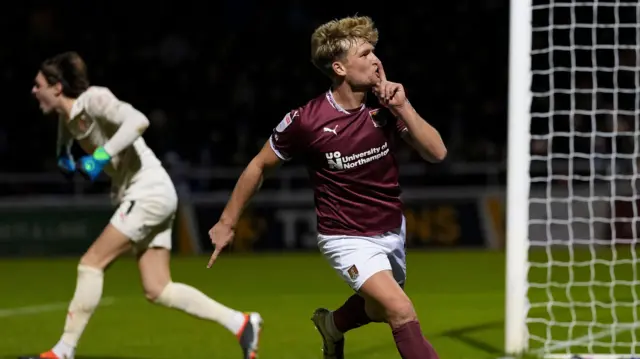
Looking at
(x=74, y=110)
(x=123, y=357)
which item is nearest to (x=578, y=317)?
(x=123, y=357)

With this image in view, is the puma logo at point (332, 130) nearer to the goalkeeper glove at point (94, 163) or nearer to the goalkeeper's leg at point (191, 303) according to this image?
the goalkeeper glove at point (94, 163)

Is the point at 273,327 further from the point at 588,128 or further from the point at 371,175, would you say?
the point at 588,128

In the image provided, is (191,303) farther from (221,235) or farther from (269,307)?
(269,307)

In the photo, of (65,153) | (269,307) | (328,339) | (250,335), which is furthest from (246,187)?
(269,307)

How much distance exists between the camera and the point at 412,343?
17.4 ft

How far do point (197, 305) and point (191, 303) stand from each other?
37 millimetres

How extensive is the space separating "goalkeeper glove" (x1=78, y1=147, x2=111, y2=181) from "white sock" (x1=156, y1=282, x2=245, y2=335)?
832 mm

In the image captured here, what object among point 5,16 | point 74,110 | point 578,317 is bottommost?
point 578,317

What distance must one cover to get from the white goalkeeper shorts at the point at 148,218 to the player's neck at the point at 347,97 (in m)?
1.67

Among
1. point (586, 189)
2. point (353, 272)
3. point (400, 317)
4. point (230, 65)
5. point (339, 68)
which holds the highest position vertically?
point (230, 65)

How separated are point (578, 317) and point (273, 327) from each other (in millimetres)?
2421

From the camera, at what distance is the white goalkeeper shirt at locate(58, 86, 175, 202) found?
686 cm

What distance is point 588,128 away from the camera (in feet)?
61.1

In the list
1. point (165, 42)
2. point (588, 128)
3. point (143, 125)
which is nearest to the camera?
point (143, 125)
